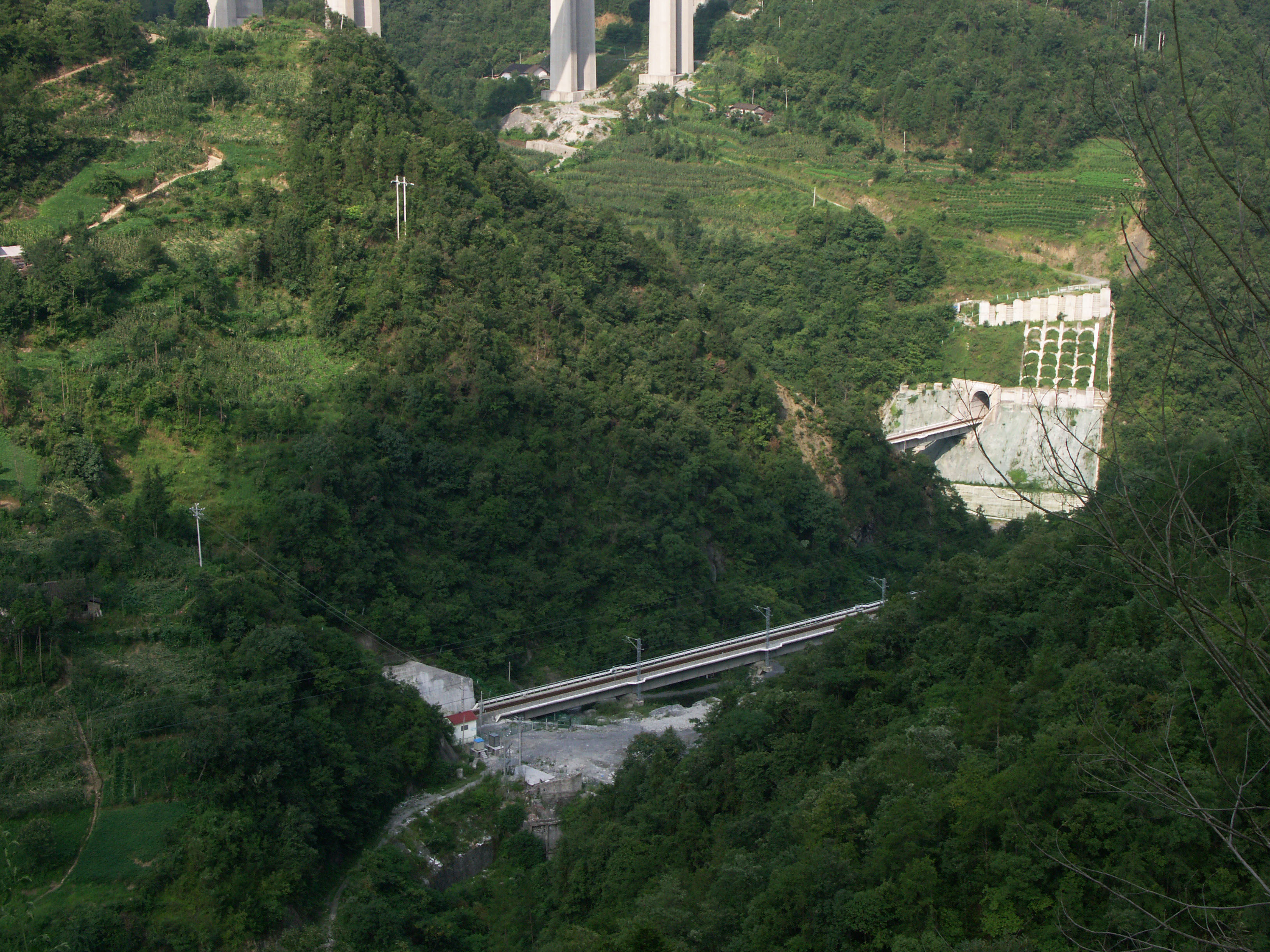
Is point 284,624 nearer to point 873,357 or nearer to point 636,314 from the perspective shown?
point 636,314

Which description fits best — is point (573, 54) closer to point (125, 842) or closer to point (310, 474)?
point (310, 474)

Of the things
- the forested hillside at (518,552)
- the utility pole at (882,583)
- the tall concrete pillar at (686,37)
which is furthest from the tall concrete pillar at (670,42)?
the utility pole at (882,583)

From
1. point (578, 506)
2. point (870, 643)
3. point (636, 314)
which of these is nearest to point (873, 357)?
point (636, 314)

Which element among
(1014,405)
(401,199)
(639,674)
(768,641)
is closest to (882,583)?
(768,641)

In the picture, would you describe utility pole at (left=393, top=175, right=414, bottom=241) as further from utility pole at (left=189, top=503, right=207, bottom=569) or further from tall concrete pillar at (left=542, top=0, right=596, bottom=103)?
tall concrete pillar at (left=542, top=0, right=596, bottom=103)

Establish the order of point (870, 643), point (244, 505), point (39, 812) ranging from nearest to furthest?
point (39, 812)
point (870, 643)
point (244, 505)

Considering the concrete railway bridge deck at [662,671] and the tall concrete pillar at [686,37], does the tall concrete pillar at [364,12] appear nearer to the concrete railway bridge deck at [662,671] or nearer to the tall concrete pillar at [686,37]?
the tall concrete pillar at [686,37]
